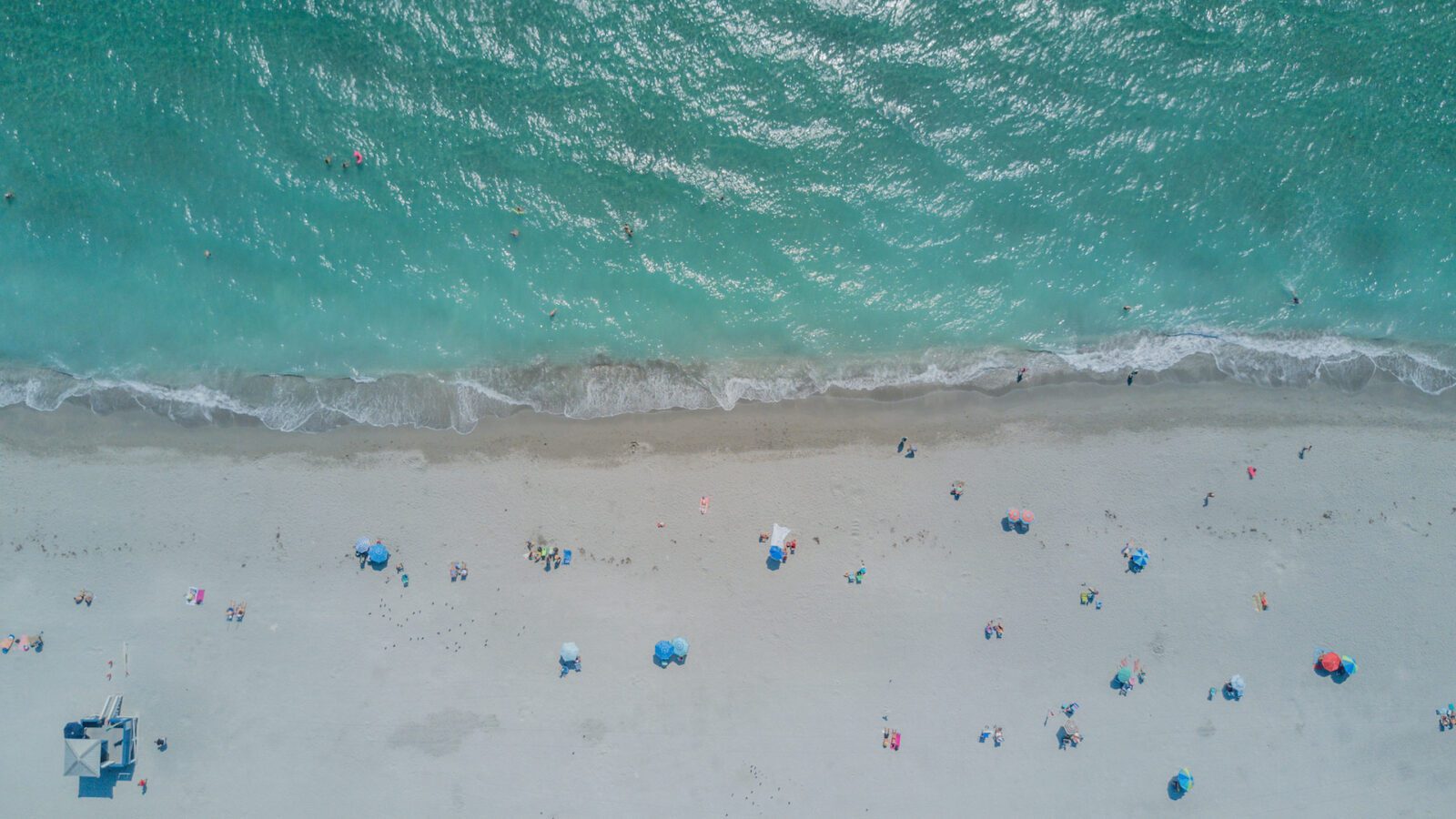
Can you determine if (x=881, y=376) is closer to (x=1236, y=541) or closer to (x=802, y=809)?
(x=1236, y=541)

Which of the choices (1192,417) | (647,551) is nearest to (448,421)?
(647,551)

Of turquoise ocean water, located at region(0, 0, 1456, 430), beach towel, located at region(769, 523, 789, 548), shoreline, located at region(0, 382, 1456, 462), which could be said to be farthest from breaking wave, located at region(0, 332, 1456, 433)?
beach towel, located at region(769, 523, 789, 548)

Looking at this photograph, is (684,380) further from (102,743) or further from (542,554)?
(102,743)

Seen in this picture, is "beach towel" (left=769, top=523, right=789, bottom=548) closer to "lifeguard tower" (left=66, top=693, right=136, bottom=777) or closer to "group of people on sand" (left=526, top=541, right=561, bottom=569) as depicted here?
"group of people on sand" (left=526, top=541, right=561, bottom=569)

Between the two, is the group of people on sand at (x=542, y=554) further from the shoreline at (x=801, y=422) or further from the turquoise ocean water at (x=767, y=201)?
the turquoise ocean water at (x=767, y=201)

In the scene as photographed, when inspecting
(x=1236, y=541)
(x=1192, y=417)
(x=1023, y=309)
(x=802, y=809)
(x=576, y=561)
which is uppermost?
(x=1023, y=309)

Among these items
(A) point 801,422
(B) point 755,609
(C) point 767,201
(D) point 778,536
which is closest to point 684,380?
(A) point 801,422
